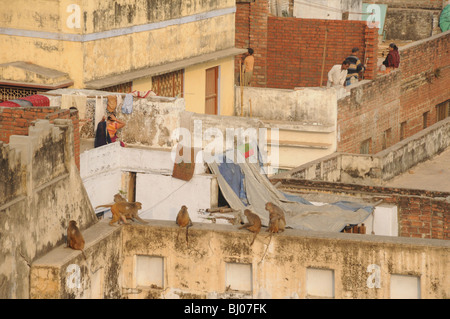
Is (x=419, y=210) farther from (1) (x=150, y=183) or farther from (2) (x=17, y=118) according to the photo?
(2) (x=17, y=118)

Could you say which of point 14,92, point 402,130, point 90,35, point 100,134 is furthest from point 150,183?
point 402,130

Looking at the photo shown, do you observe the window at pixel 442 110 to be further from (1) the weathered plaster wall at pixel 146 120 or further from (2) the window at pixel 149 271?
(2) the window at pixel 149 271

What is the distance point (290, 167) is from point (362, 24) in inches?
231

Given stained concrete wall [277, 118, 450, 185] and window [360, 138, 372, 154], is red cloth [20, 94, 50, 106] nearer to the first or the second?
stained concrete wall [277, 118, 450, 185]

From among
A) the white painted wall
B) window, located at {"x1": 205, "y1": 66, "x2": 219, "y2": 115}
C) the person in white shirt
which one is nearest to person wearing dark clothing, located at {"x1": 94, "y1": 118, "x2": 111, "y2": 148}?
window, located at {"x1": 205, "y1": 66, "x2": 219, "y2": 115}

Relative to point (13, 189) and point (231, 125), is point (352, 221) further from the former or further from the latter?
point (13, 189)

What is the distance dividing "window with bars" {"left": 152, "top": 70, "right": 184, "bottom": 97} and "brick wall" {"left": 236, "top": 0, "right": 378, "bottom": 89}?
364 cm

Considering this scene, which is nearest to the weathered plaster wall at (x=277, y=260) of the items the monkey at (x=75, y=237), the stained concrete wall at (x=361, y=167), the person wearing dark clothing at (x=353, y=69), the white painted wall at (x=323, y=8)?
the monkey at (x=75, y=237)

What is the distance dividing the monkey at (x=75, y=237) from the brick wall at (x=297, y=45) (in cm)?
1574

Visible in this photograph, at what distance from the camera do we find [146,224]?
70.1 feet

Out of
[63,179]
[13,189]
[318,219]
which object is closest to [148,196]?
[318,219]

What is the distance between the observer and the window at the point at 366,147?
34.0m

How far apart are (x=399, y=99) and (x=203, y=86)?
6830 mm

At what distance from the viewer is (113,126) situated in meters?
26.0
